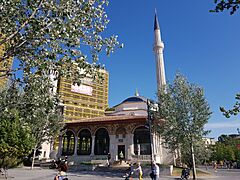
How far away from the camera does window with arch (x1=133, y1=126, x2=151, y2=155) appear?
31500 mm

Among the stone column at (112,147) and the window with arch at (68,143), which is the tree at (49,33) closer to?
the stone column at (112,147)

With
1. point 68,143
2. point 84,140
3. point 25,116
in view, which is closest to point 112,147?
point 84,140

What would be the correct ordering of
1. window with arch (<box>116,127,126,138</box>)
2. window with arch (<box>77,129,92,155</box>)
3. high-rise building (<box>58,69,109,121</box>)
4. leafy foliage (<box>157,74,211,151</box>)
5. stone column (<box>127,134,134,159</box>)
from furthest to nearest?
high-rise building (<box>58,69,109,121</box>), window with arch (<box>77,129,92,155</box>), window with arch (<box>116,127,126,138</box>), stone column (<box>127,134,134,159</box>), leafy foliage (<box>157,74,211,151</box>)

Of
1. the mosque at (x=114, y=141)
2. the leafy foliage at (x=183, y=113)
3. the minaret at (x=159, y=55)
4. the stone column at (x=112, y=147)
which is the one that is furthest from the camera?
the minaret at (x=159, y=55)

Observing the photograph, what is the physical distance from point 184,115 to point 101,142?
17895 millimetres

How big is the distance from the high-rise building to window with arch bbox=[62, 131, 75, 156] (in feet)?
109

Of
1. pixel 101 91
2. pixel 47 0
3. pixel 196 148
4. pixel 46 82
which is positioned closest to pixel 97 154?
pixel 196 148

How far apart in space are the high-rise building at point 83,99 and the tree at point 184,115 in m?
50.3

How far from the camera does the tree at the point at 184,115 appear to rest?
66.7ft

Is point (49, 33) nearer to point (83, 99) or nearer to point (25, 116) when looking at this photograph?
point (25, 116)

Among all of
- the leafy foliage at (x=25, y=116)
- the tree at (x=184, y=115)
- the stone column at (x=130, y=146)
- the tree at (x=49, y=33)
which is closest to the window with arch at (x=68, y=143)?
the leafy foliage at (x=25, y=116)

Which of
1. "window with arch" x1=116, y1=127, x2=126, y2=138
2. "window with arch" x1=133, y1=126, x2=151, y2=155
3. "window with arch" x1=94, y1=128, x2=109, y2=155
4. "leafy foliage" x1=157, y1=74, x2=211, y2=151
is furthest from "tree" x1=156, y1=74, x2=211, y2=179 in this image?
"window with arch" x1=94, y1=128, x2=109, y2=155

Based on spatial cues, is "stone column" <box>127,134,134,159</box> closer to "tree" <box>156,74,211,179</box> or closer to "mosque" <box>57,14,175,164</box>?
"mosque" <box>57,14,175,164</box>

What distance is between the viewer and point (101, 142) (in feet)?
114
